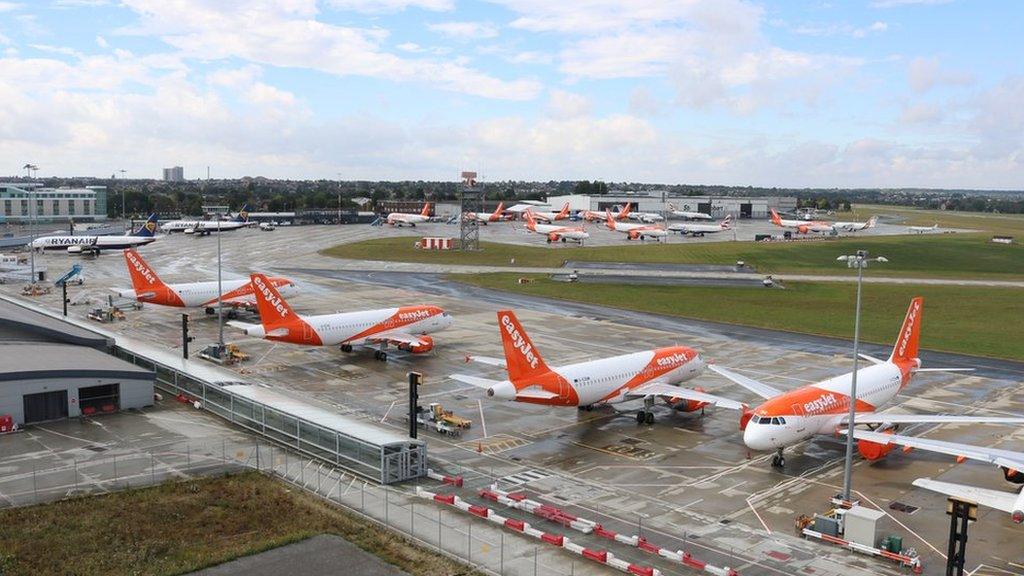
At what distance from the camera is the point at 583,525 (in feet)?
128

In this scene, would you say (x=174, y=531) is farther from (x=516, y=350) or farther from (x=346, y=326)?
(x=346, y=326)

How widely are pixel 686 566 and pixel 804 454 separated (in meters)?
21.4

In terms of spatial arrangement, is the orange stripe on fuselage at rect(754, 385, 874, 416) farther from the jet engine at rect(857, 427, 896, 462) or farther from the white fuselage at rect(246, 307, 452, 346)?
the white fuselage at rect(246, 307, 452, 346)

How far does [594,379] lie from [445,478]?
51.0 feet

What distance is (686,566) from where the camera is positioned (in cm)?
3506

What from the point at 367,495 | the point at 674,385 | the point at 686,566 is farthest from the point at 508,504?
the point at 674,385

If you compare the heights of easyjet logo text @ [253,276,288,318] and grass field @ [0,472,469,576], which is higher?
easyjet logo text @ [253,276,288,318]

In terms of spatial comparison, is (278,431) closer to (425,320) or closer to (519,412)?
(519,412)

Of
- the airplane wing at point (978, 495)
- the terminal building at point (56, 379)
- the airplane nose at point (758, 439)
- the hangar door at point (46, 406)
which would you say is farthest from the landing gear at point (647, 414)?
the hangar door at point (46, 406)

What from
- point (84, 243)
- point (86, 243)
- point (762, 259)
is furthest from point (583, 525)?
point (84, 243)

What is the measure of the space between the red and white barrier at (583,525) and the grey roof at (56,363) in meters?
31.3

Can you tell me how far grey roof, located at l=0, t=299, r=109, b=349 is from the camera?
66062 mm

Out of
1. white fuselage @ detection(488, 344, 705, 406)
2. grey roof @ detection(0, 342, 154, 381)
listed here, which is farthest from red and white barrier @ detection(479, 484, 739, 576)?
grey roof @ detection(0, 342, 154, 381)

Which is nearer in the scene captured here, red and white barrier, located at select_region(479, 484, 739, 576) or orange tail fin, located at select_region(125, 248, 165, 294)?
red and white barrier, located at select_region(479, 484, 739, 576)
